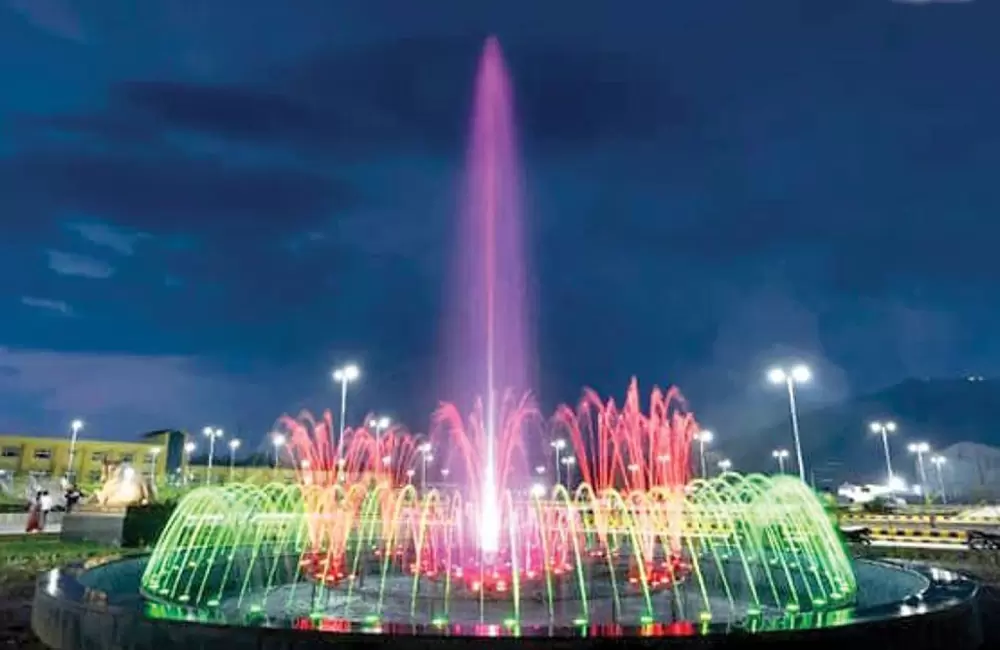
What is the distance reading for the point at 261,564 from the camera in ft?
58.2

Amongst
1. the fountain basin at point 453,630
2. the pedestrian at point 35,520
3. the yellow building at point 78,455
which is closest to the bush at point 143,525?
the pedestrian at point 35,520

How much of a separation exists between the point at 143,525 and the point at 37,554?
4279mm

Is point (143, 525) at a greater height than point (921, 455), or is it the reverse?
point (921, 455)

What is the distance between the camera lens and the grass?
15.9 meters

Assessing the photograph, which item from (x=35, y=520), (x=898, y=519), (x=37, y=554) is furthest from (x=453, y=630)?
(x=898, y=519)

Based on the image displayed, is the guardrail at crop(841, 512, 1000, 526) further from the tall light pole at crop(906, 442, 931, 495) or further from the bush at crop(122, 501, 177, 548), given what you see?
the bush at crop(122, 501, 177, 548)

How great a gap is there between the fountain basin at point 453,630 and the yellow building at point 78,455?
79721mm

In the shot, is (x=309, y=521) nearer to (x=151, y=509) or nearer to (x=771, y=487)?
(x=151, y=509)

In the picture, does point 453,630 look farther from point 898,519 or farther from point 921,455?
point 921,455

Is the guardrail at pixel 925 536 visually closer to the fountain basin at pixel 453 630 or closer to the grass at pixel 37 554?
the fountain basin at pixel 453 630

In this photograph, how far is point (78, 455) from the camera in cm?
8838

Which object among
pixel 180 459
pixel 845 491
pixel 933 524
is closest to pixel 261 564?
pixel 933 524

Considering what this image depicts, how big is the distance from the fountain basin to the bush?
15257 mm

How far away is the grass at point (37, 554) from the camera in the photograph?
1592 centimetres
